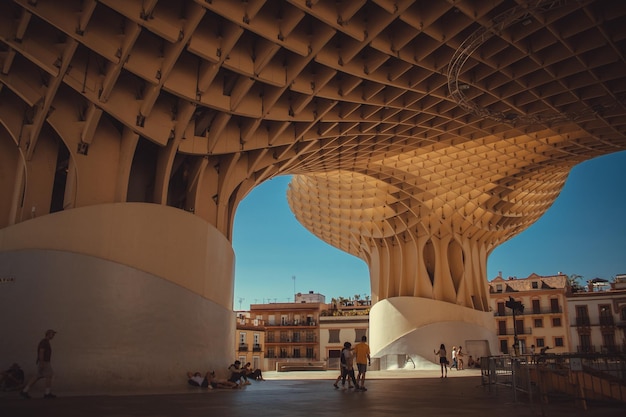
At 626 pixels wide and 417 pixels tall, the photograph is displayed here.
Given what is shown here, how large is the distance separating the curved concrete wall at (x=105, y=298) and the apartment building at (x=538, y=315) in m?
55.3

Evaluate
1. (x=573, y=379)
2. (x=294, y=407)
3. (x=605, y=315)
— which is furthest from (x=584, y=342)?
(x=294, y=407)

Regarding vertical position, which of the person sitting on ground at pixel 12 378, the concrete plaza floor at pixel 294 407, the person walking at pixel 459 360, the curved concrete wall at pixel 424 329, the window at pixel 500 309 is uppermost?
the window at pixel 500 309

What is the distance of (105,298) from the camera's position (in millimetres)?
16234

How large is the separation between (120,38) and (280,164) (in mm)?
12404

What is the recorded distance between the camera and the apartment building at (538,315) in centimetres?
6625

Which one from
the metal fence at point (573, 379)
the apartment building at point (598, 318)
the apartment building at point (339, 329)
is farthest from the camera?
the apartment building at point (339, 329)

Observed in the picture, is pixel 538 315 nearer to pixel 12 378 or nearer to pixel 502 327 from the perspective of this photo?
pixel 502 327

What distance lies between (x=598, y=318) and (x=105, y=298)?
63019mm

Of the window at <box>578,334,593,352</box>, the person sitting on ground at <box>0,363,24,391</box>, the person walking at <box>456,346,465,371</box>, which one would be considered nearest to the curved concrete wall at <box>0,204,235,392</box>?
the person sitting on ground at <box>0,363,24,391</box>

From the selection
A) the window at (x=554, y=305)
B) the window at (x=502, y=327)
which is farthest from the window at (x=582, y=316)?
the window at (x=502, y=327)

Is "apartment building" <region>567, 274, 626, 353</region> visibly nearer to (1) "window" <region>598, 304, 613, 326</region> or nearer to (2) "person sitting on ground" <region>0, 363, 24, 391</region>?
(1) "window" <region>598, 304, 613, 326</region>

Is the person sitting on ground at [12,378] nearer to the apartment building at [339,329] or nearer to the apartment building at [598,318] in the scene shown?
the apartment building at [598,318]

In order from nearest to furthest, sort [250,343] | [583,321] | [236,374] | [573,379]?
[573,379] → [236,374] → [583,321] → [250,343]

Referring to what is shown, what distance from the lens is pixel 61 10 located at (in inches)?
571
